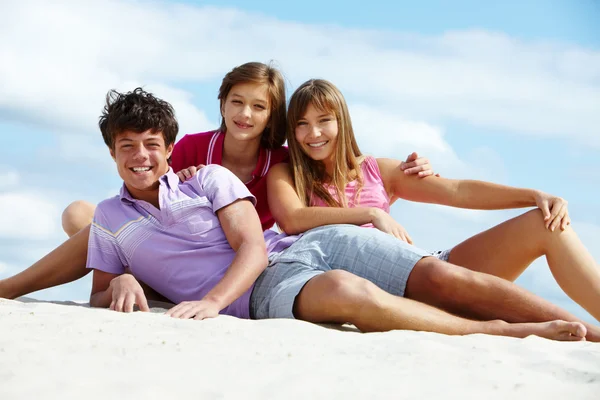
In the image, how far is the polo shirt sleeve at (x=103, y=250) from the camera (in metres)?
4.45

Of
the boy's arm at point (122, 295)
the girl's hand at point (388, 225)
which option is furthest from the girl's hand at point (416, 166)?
the boy's arm at point (122, 295)

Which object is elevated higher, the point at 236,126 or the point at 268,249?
the point at 236,126

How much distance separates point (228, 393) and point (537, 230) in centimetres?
282

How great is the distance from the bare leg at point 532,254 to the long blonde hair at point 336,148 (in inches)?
37.7

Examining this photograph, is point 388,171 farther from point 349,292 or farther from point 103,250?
point 103,250

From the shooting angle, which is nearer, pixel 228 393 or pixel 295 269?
pixel 228 393

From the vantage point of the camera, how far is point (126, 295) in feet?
13.2

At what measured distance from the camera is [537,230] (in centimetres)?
459

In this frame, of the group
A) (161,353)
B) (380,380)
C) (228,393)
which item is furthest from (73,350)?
(380,380)

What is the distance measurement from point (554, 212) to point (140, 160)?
264 centimetres

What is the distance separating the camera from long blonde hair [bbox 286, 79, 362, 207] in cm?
506

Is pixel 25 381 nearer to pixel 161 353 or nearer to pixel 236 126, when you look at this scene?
pixel 161 353

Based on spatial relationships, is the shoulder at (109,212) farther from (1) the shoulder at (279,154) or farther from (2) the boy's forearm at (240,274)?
(1) the shoulder at (279,154)

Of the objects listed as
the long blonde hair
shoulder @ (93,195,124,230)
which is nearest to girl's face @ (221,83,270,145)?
the long blonde hair
